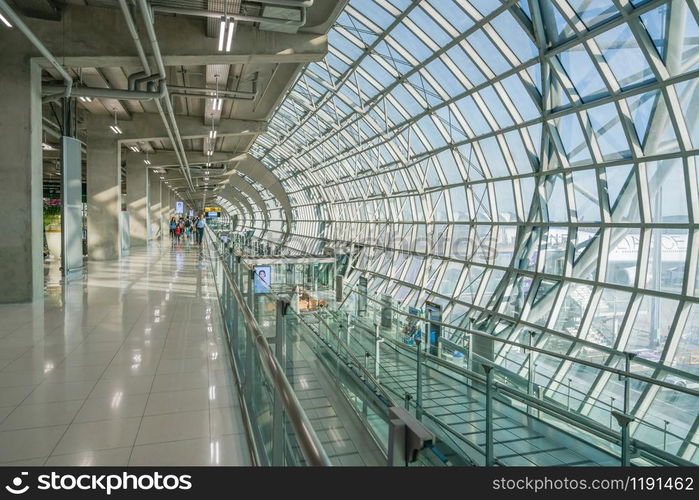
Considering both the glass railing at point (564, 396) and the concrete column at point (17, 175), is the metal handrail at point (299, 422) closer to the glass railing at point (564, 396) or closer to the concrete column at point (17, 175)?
the glass railing at point (564, 396)

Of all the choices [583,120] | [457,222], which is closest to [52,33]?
[583,120]

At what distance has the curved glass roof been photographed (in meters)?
13.6

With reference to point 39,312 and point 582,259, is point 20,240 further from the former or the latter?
point 582,259

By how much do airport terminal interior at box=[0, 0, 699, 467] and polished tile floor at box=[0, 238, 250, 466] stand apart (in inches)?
1.6

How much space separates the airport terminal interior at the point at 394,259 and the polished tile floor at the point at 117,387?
4 cm

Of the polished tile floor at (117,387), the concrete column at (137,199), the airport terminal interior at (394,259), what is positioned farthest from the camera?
the concrete column at (137,199)

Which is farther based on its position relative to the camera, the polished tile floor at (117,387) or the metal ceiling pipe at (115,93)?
the metal ceiling pipe at (115,93)

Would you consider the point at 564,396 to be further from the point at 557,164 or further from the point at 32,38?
the point at 32,38

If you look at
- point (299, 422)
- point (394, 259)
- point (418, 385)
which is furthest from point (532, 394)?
point (394, 259)

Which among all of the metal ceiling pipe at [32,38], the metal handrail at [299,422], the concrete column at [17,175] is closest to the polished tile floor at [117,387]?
the concrete column at [17,175]

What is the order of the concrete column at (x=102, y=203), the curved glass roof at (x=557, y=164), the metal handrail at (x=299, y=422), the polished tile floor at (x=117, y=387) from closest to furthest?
1. the metal handrail at (x=299, y=422)
2. the polished tile floor at (x=117, y=387)
3. the curved glass roof at (x=557, y=164)
4. the concrete column at (x=102, y=203)

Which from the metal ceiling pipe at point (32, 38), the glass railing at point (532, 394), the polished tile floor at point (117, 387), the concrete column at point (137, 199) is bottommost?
the glass railing at point (532, 394)

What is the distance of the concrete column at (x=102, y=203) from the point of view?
75.5 feet
